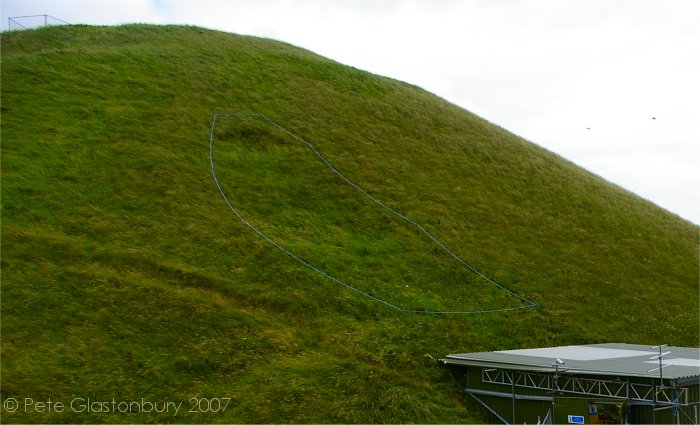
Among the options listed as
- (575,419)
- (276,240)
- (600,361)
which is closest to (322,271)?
(276,240)

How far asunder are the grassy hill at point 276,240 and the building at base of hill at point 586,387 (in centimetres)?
178

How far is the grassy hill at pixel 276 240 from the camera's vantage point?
21.3 metres

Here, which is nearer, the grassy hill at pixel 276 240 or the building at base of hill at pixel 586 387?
the building at base of hill at pixel 586 387

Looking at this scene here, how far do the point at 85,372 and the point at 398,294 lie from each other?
13.7 metres

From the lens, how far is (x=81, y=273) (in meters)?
24.5

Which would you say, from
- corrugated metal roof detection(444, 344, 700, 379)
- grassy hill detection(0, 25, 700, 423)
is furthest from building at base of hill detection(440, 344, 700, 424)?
grassy hill detection(0, 25, 700, 423)

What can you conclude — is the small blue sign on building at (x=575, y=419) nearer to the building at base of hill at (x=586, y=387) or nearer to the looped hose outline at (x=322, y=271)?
the building at base of hill at (x=586, y=387)

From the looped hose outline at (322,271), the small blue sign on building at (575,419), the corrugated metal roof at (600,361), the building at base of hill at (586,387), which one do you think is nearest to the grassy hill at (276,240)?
the looped hose outline at (322,271)

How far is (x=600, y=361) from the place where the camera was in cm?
1975

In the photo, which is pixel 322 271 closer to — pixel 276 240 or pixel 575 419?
pixel 276 240

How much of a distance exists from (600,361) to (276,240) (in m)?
15.9

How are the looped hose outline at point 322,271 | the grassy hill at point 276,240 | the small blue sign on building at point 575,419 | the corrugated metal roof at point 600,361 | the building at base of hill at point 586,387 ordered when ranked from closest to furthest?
the building at base of hill at point 586,387
the corrugated metal roof at point 600,361
the small blue sign on building at point 575,419
the grassy hill at point 276,240
the looped hose outline at point 322,271

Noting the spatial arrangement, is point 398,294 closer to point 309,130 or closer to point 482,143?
point 309,130

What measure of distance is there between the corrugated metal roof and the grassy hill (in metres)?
2.44
